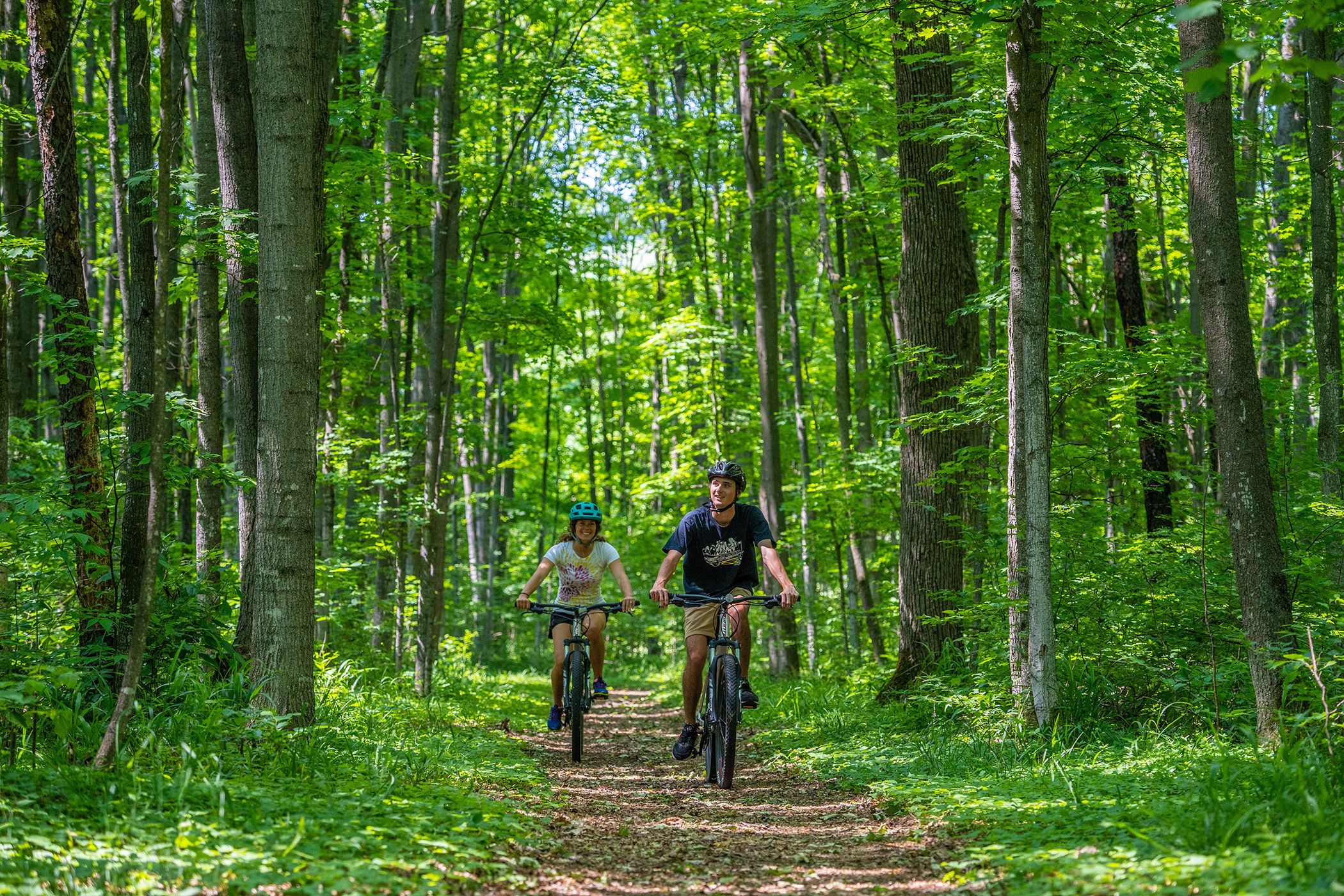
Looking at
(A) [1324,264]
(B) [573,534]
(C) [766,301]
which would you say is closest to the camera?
(B) [573,534]

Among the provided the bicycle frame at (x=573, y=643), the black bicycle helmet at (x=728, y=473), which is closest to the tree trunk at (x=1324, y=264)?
the black bicycle helmet at (x=728, y=473)

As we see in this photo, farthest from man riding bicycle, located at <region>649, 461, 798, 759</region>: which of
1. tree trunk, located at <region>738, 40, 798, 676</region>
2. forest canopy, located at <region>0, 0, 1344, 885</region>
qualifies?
tree trunk, located at <region>738, 40, 798, 676</region>

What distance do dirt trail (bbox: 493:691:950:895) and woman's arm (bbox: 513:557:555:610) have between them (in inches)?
50.0

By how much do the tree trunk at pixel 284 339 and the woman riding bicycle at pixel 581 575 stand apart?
2.35 m

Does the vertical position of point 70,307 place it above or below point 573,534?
above

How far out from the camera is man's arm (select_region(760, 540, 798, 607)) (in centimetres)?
670

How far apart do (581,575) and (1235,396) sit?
5.15 metres

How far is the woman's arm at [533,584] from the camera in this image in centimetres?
777

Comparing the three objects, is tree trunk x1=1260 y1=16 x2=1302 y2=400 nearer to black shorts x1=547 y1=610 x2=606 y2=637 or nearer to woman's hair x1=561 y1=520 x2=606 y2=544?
woman's hair x1=561 y1=520 x2=606 y2=544

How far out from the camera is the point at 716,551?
7223 millimetres

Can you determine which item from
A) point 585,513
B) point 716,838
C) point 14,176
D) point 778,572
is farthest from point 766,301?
point 716,838

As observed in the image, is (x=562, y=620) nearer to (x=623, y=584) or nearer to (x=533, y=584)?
(x=533, y=584)

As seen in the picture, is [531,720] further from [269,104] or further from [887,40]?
[887,40]

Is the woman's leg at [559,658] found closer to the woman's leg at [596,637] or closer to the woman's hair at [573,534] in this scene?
the woman's leg at [596,637]
